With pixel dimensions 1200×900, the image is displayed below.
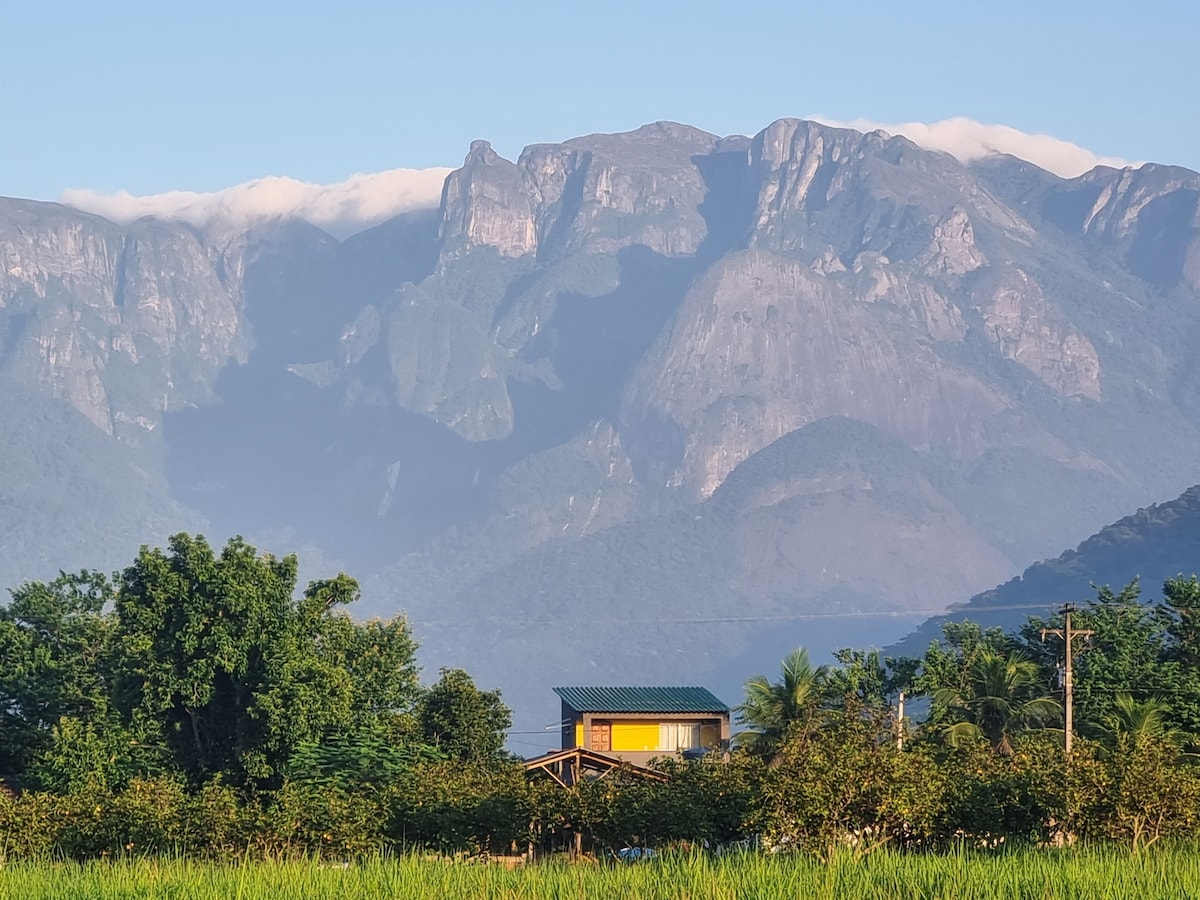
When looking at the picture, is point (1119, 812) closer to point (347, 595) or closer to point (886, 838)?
point (886, 838)

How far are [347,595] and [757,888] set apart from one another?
4202 centimetres

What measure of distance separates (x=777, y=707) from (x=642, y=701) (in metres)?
20.6

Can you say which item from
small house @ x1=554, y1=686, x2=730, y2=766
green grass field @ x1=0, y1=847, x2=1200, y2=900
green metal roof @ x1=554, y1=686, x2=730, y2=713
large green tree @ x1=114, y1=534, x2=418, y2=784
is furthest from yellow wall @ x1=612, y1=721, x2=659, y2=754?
green grass field @ x1=0, y1=847, x2=1200, y2=900

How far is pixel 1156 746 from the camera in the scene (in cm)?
4884

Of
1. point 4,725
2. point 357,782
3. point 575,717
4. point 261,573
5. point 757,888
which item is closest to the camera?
point 757,888

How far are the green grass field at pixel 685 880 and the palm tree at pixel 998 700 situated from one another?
92.1 feet

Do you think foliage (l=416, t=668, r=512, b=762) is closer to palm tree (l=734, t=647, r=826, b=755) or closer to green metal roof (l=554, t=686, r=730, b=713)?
palm tree (l=734, t=647, r=826, b=755)

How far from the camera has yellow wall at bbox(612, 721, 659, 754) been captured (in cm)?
9119

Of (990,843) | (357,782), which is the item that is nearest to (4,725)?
(357,782)

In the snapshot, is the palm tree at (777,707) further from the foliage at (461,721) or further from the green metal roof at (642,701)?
the green metal roof at (642,701)

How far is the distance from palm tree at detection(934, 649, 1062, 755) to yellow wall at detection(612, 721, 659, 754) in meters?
20.6

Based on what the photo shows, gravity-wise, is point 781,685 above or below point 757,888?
above

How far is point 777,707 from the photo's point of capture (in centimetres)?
7288

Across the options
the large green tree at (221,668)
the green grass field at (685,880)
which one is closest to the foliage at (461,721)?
the large green tree at (221,668)
